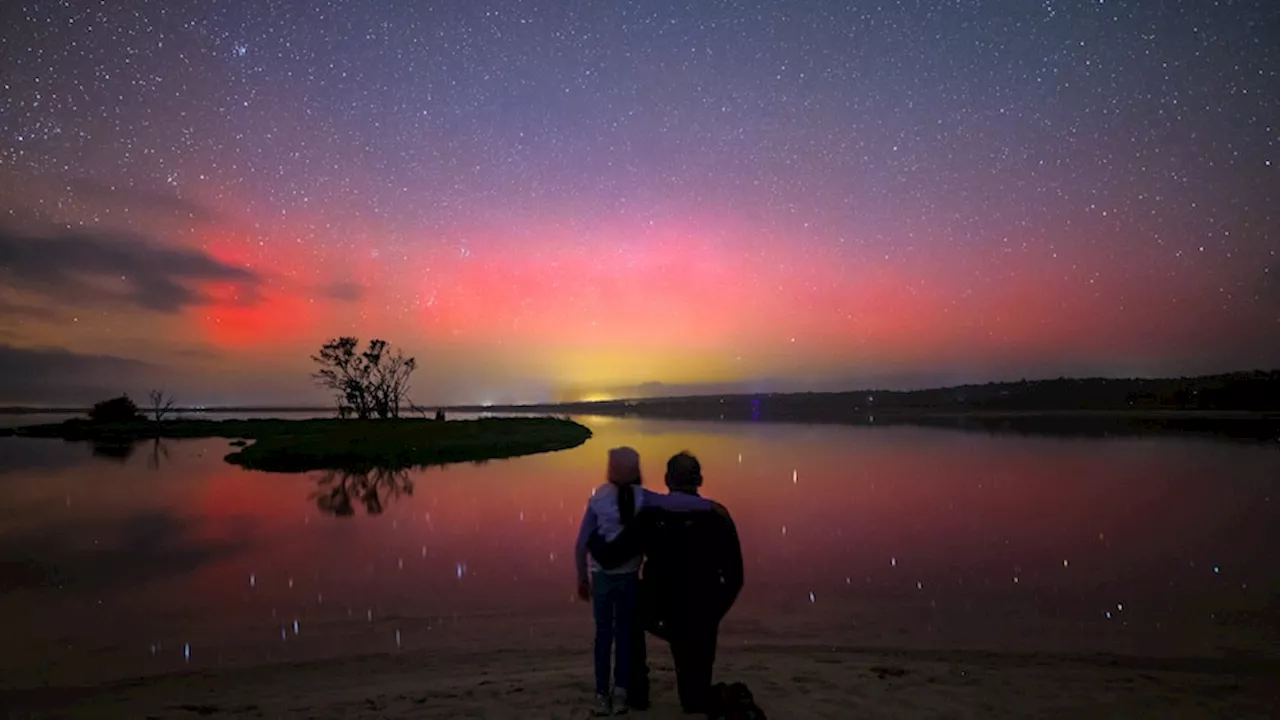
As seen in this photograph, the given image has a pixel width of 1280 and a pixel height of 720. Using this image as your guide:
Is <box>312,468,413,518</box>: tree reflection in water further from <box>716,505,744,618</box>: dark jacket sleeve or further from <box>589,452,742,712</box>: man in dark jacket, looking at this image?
<box>716,505,744,618</box>: dark jacket sleeve

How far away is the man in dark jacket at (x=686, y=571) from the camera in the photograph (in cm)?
641

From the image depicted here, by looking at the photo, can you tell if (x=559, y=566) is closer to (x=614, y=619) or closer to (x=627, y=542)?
(x=614, y=619)

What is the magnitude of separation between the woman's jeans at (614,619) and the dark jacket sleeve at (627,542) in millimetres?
248

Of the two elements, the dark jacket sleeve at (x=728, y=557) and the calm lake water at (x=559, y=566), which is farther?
the calm lake water at (x=559, y=566)

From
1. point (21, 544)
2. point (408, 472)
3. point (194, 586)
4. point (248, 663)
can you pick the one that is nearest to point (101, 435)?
point (408, 472)

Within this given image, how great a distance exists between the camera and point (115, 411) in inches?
3930

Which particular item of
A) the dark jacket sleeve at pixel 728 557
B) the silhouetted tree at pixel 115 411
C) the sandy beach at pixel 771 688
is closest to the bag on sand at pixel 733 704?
the sandy beach at pixel 771 688

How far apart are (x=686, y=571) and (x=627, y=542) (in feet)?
2.01

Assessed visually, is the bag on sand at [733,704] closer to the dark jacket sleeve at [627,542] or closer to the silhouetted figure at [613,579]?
the silhouetted figure at [613,579]

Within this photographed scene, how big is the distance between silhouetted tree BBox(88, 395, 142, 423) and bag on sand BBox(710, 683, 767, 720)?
11402 cm

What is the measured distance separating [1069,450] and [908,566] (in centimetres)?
3756

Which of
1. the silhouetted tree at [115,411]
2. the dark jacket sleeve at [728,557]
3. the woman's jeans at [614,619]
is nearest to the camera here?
the dark jacket sleeve at [728,557]

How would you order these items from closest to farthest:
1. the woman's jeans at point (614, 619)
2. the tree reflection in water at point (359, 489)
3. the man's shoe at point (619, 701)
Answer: the woman's jeans at point (614, 619) < the man's shoe at point (619, 701) < the tree reflection in water at point (359, 489)

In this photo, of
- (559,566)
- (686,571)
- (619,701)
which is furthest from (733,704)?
(559,566)
